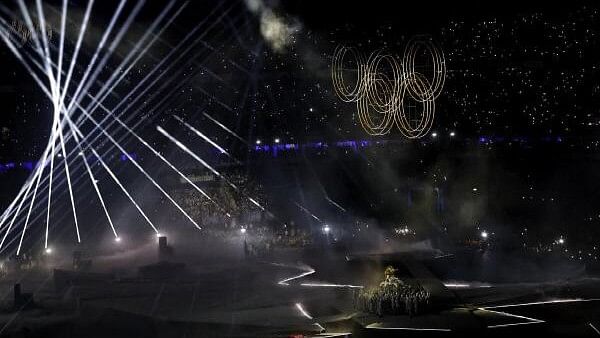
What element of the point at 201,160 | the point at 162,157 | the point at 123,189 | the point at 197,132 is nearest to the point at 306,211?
the point at 201,160

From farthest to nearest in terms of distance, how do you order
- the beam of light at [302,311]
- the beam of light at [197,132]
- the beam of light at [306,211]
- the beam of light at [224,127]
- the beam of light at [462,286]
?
the beam of light at [224,127] → the beam of light at [197,132] → the beam of light at [306,211] → the beam of light at [462,286] → the beam of light at [302,311]

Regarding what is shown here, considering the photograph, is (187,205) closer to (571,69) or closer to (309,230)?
(309,230)

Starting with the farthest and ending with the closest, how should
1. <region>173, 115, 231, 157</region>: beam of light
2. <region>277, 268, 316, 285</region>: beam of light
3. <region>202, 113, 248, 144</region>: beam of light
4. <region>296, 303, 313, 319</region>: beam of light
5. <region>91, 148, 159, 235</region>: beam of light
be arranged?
<region>202, 113, 248, 144</region>: beam of light < <region>173, 115, 231, 157</region>: beam of light < <region>91, 148, 159, 235</region>: beam of light < <region>277, 268, 316, 285</region>: beam of light < <region>296, 303, 313, 319</region>: beam of light

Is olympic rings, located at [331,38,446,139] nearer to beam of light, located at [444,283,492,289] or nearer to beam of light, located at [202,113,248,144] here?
beam of light, located at [444,283,492,289]

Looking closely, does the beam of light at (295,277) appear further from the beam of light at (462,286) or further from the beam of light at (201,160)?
the beam of light at (201,160)

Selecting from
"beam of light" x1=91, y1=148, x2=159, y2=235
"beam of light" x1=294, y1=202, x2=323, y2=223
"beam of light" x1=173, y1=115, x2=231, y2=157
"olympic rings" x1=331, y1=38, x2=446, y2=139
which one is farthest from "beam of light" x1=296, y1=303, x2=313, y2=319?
"beam of light" x1=173, y1=115, x2=231, y2=157

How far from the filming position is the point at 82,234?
3588 cm

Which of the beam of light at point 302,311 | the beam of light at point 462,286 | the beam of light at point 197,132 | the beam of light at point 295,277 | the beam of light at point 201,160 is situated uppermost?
the beam of light at point 197,132

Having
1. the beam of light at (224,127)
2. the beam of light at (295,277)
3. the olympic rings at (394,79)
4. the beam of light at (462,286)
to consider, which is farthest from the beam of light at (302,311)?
A: the beam of light at (224,127)

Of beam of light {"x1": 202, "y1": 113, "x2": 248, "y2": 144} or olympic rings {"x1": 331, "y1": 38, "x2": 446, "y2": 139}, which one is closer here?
olympic rings {"x1": 331, "y1": 38, "x2": 446, "y2": 139}

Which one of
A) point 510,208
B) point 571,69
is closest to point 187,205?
point 510,208

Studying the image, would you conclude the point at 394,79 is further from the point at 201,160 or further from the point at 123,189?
the point at 123,189

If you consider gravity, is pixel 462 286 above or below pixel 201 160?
below

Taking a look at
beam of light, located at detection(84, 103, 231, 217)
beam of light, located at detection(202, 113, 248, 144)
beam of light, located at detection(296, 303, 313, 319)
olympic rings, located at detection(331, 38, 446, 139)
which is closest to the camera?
beam of light, located at detection(296, 303, 313, 319)
